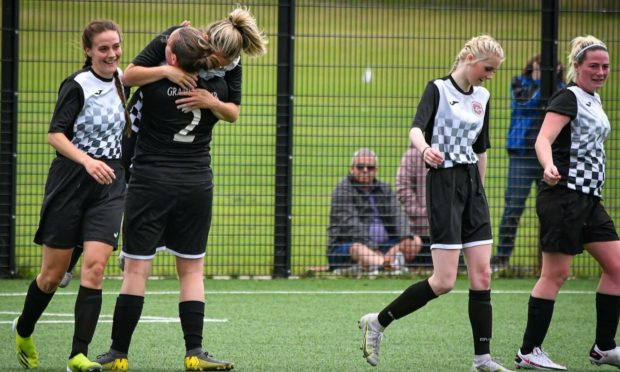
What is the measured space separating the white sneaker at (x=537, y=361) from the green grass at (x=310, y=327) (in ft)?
0.50

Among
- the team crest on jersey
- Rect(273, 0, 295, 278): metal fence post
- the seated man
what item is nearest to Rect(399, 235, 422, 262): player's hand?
the seated man

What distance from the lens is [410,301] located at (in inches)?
247

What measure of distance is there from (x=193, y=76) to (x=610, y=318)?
2903 millimetres

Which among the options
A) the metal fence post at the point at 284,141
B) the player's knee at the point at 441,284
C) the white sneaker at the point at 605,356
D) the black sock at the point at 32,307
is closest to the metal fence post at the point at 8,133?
the metal fence post at the point at 284,141

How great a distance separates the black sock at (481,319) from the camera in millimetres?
6059

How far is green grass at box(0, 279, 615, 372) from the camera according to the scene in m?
6.65

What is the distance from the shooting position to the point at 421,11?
1055cm

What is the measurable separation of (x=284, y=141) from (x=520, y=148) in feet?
7.67

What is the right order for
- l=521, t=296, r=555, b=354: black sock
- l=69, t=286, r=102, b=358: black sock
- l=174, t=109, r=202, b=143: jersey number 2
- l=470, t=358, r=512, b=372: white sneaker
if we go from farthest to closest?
l=521, t=296, r=555, b=354: black sock, l=470, t=358, r=512, b=372: white sneaker, l=174, t=109, r=202, b=143: jersey number 2, l=69, t=286, r=102, b=358: black sock

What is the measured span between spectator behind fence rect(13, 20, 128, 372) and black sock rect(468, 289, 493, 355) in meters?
2.02

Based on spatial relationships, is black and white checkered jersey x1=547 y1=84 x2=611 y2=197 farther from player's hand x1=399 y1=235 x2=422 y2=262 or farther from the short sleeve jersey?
player's hand x1=399 y1=235 x2=422 y2=262

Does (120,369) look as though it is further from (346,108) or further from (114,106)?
(346,108)

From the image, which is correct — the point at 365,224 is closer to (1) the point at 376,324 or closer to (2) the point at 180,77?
(1) the point at 376,324

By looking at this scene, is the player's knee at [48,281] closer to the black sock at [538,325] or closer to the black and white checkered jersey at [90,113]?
the black and white checkered jersey at [90,113]
